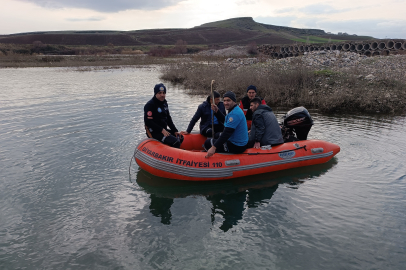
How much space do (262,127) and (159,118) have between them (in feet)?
7.63

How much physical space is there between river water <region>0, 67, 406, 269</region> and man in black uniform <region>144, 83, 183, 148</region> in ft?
3.06

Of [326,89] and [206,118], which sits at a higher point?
[326,89]

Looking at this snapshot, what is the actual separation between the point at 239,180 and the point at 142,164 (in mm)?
2100

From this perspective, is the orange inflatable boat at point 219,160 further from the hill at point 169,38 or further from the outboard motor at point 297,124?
the hill at point 169,38

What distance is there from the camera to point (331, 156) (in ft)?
23.4

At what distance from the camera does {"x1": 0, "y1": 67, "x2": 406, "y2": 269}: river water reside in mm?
3959

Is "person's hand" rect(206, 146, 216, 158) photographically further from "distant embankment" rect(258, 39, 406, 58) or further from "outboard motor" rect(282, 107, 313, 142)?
"distant embankment" rect(258, 39, 406, 58)

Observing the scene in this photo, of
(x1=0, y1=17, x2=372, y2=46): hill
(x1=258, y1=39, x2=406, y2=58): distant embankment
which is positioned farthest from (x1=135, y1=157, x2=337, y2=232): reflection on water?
(x1=0, y1=17, x2=372, y2=46): hill

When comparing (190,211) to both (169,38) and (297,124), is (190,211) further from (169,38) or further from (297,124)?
(169,38)

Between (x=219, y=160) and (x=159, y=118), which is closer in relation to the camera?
(x=219, y=160)

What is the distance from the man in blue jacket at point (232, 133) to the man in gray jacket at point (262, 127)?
1.90 ft

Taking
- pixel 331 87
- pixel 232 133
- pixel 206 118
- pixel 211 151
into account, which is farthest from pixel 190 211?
pixel 331 87

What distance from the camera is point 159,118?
6730 mm

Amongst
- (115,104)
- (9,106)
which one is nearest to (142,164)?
(115,104)
